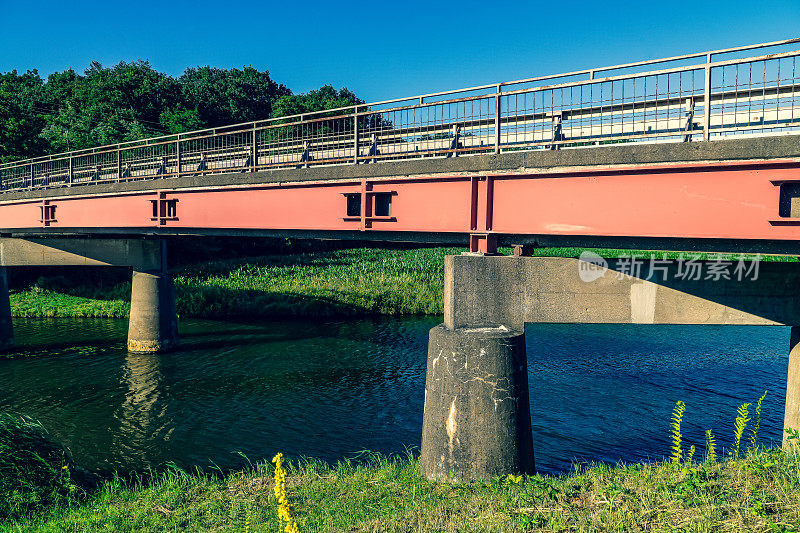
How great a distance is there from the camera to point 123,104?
63719 millimetres

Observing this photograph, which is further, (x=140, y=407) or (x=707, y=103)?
(x=140, y=407)

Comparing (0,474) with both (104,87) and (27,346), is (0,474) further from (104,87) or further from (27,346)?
(104,87)

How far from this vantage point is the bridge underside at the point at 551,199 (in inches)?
319

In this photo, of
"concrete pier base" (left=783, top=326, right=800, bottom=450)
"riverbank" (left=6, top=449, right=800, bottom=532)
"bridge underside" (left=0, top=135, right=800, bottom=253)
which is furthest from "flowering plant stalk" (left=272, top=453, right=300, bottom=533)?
"concrete pier base" (left=783, top=326, right=800, bottom=450)

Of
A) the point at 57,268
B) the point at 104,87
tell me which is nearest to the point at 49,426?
the point at 57,268

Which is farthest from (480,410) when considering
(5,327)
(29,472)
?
(5,327)

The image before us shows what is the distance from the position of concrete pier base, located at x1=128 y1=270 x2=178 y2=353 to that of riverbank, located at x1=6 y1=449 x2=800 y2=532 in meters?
13.1

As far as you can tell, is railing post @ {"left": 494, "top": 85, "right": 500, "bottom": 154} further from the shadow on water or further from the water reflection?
the water reflection

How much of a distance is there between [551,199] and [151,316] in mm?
18203

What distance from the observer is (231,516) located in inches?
327

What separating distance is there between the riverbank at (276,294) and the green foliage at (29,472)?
65.8 ft

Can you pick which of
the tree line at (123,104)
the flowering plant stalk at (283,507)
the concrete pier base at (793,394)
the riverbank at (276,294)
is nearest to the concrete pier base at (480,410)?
the concrete pier base at (793,394)

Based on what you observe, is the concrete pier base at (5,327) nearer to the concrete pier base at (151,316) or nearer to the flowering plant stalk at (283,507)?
the concrete pier base at (151,316)

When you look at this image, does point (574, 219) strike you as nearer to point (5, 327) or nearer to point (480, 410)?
point (480, 410)
